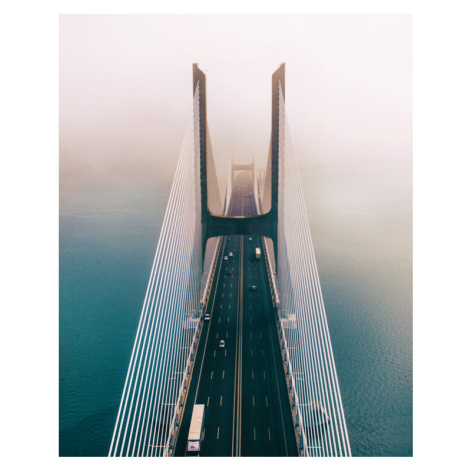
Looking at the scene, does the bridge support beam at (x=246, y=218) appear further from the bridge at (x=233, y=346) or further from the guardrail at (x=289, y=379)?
the guardrail at (x=289, y=379)

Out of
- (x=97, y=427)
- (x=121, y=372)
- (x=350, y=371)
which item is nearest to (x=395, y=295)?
(x=350, y=371)

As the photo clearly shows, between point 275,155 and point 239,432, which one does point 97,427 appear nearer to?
point 239,432

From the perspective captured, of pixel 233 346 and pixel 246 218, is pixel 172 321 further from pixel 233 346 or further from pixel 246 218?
pixel 246 218

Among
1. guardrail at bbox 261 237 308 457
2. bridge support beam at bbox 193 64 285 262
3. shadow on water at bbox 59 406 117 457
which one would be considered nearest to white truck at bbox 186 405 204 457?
guardrail at bbox 261 237 308 457

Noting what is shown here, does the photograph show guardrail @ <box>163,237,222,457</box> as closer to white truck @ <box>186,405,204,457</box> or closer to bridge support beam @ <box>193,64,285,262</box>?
white truck @ <box>186,405,204,457</box>

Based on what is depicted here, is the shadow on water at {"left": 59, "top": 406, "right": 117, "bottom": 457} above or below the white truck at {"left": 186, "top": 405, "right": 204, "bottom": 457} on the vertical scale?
below
